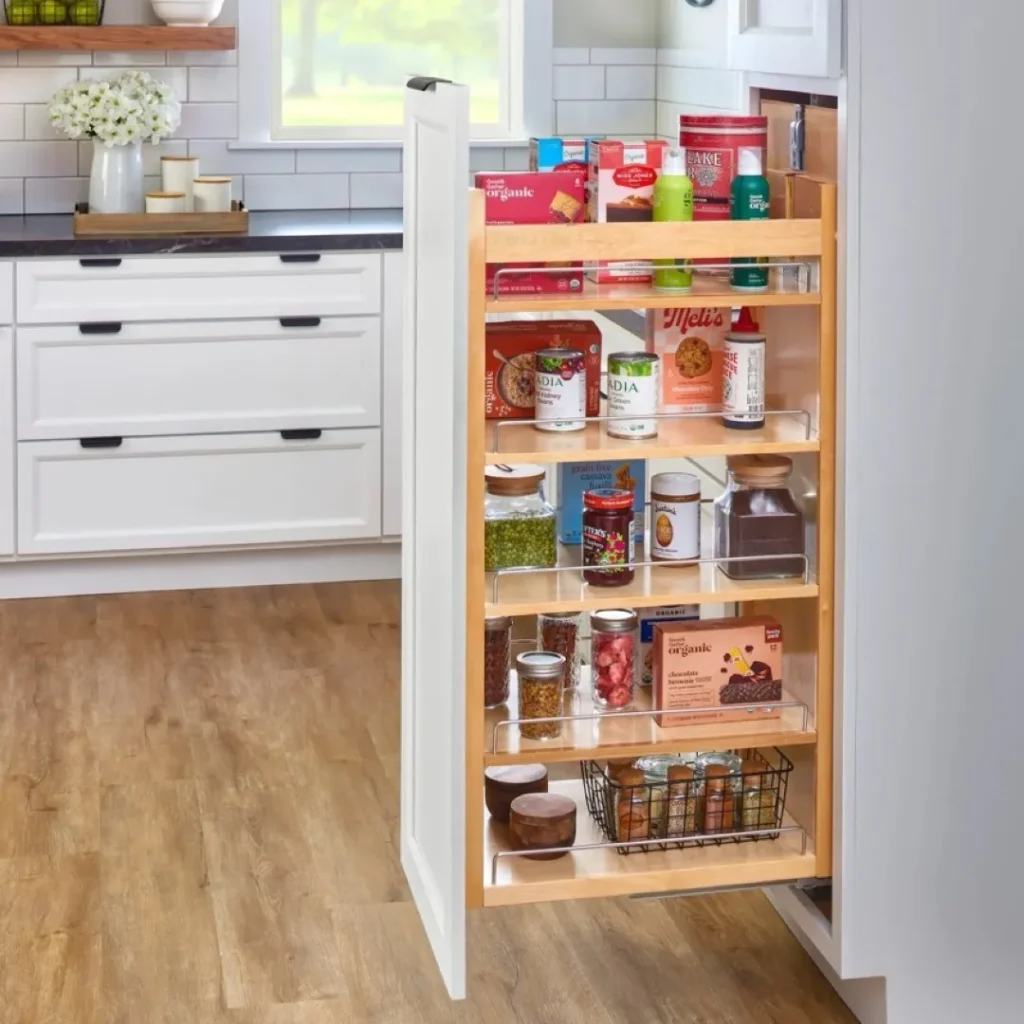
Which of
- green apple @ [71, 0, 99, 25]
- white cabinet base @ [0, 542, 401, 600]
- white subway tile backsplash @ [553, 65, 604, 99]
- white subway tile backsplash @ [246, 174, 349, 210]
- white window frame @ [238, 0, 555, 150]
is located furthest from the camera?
white subway tile backsplash @ [553, 65, 604, 99]

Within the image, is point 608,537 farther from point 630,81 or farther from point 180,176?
point 630,81

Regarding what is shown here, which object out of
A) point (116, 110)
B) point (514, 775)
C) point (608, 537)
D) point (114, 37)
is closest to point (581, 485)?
point (608, 537)

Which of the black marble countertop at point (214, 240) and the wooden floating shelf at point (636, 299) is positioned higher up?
the black marble countertop at point (214, 240)

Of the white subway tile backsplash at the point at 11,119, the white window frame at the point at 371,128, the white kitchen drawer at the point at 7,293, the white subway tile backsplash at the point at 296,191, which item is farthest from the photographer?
the white subway tile backsplash at the point at 296,191

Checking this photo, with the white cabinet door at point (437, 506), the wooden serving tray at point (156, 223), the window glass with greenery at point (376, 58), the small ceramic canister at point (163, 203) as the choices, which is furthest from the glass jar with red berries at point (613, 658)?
the window glass with greenery at point (376, 58)

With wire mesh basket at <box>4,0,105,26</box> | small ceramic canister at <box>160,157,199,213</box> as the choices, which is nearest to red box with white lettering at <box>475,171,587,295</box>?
small ceramic canister at <box>160,157,199,213</box>

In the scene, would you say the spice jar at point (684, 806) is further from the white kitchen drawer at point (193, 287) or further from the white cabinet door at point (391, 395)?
Result: the white kitchen drawer at point (193, 287)

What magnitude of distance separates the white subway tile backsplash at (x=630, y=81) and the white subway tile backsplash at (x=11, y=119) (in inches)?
70.1

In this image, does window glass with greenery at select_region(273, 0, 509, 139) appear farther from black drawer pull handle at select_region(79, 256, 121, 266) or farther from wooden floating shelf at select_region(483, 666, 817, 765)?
wooden floating shelf at select_region(483, 666, 817, 765)

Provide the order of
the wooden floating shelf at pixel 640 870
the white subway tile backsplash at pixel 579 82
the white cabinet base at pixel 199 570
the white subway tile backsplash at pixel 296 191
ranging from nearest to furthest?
the wooden floating shelf at pixel 640 870 → the white cabinet base at pixel 199 570 → the white subway tile backsplash at pixel 296 191 → the white subway tile backsplash at pixel 579 82

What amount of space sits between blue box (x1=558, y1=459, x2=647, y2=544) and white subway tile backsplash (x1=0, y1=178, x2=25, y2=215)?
2.97 meters

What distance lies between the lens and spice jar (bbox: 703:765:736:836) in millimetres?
2465

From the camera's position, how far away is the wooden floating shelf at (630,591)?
7.43ft

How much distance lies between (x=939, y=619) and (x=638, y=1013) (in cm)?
77
